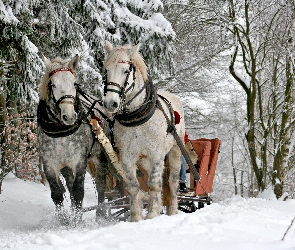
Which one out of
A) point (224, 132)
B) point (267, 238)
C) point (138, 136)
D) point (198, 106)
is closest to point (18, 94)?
point (138, 136)

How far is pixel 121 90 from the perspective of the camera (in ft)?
15.5

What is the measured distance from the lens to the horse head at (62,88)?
16.0 feet

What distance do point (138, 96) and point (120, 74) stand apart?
1.48 ft

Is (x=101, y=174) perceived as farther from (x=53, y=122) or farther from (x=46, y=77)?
(x=46, y=77)

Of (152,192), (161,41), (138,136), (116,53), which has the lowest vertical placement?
(152,192)

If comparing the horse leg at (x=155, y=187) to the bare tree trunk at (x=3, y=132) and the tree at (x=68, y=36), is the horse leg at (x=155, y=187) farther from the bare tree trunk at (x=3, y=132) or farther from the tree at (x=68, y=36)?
the bare tree trunk at (x=3, y=132)

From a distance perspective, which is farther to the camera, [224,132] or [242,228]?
[224,132]

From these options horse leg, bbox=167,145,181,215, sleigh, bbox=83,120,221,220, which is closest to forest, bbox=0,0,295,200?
sleigh, bbox=83,120,221,220

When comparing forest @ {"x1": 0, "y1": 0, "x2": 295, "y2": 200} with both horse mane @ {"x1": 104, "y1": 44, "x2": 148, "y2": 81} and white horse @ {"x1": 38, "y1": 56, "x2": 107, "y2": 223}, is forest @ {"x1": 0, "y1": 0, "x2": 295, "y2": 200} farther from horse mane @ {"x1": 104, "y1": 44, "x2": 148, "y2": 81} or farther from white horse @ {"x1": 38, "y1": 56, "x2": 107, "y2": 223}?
horse mane @ {"x1": 104, "y1": 44, "x2": 148, "y2": 81}

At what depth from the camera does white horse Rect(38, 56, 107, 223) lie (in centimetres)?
499

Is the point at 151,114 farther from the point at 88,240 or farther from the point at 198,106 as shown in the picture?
the point at 198,106

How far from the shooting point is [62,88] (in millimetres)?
4977

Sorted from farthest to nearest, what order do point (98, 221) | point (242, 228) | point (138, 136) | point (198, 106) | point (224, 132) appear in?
point (224, 132)
point (198, 106)
point (98, 221)
point (138, 136)
point (242, 228)

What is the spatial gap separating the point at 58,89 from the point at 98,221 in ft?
6.31
